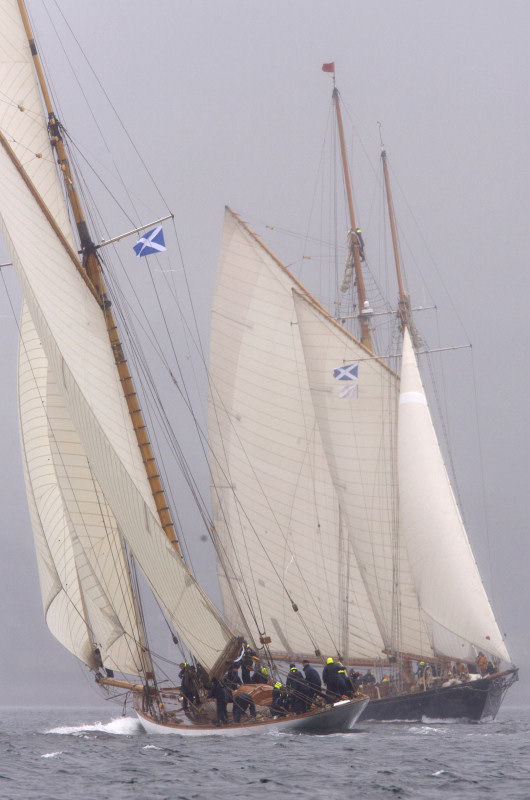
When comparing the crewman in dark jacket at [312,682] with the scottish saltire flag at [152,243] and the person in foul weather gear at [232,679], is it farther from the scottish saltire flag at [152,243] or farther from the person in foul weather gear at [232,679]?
the scottish saltire flag at [152,243]

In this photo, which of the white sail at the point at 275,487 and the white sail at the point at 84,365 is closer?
the white sail at the point at 84,365

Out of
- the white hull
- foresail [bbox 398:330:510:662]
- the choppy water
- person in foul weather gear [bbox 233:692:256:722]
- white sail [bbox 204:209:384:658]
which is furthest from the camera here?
white sail [bbox 204:209:384:658]

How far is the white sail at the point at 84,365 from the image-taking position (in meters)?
36.4

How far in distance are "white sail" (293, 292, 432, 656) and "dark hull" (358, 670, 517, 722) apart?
2.27 metres

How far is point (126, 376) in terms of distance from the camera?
4284 cm

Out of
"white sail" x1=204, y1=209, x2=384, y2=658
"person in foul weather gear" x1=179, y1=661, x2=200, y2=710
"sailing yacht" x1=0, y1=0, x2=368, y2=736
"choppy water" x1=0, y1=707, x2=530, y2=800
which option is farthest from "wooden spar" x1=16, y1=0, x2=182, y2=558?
"white sail" x1=204, y1=209, x2=384, y2=658

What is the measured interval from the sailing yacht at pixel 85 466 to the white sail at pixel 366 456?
12.1 meters

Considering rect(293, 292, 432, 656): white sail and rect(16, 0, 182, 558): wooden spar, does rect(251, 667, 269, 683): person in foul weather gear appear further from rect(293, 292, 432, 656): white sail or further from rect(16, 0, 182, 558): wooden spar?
rect(293, 292, 432, 656): white sail

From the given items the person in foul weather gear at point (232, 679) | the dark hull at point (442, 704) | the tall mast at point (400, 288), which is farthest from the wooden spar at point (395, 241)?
the person in foul weather gear at point (232, 679)

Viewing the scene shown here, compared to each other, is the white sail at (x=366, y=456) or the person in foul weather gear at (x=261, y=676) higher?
the white sail at (x=366, y=456)

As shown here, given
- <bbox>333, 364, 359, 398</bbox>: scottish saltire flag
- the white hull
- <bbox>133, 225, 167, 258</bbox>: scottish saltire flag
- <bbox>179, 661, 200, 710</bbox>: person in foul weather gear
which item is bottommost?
the white hull

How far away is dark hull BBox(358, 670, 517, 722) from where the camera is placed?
177 feet

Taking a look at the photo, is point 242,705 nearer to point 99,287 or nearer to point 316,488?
point 99,287

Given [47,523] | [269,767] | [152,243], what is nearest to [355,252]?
[152,243]
